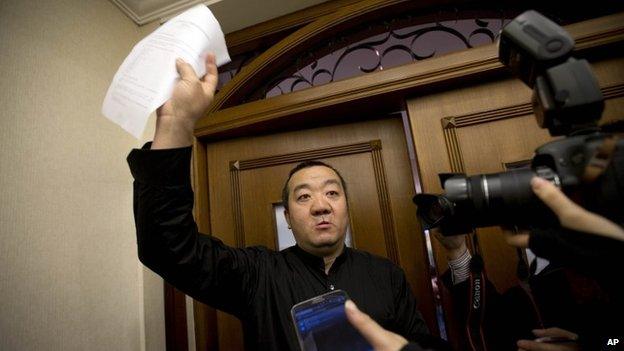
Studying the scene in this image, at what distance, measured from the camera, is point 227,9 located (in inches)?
56.1

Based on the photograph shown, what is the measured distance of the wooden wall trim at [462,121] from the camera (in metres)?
1.15

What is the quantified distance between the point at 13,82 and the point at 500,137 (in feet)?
5.35

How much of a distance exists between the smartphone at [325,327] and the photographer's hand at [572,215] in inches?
14.2

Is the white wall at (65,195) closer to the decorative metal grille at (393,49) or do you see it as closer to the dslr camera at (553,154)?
the decorative metal grille at (393,49)

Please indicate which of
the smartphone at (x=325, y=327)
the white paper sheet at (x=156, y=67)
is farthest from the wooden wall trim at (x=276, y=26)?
the smartphone at (x=325, y=327)

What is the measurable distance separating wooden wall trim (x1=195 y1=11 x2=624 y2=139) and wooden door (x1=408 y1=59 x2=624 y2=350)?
0.09m

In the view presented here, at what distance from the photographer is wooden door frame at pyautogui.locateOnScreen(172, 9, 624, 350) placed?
1.04 m

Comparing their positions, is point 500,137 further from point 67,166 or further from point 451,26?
point 67,166

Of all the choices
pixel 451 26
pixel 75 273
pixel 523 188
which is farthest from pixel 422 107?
pixel 75 273

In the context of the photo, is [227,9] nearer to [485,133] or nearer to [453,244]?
[485,133]

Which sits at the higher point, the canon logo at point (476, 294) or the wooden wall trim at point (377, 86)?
the wooden wall trim at point (377, 86)

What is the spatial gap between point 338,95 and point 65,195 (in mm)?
1021

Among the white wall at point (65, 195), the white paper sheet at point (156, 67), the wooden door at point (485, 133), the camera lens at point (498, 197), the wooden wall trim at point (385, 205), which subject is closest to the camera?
the camera lens at point (498, 197)

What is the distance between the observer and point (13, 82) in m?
1.00
